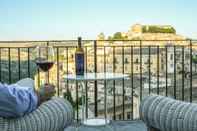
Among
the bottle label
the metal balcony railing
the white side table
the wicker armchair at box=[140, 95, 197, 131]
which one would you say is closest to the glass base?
the white side table

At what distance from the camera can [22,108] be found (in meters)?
2.23

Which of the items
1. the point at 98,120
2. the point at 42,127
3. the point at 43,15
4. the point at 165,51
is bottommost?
the point at 98,120

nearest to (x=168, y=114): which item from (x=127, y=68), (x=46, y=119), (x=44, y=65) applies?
(x=46, y=119)

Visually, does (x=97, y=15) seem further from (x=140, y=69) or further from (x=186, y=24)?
(x=140, y=69)

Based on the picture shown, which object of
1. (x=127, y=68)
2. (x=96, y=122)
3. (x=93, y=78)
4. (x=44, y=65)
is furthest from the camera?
(x=127, y=68)

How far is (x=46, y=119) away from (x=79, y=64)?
110cm

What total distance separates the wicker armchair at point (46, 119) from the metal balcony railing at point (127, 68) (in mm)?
1919

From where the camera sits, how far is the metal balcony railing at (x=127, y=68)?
4.83m

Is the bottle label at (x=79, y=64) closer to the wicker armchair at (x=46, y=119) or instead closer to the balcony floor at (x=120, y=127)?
the wicker armchair at (x=46, y=119)

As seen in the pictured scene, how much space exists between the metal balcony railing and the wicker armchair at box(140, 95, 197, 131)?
190 cm

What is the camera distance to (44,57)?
2.78 m

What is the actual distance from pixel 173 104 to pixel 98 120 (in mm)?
1959

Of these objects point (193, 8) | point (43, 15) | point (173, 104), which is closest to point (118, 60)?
point (173, 104)

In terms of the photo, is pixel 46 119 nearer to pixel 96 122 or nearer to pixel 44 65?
pixel 44 65
